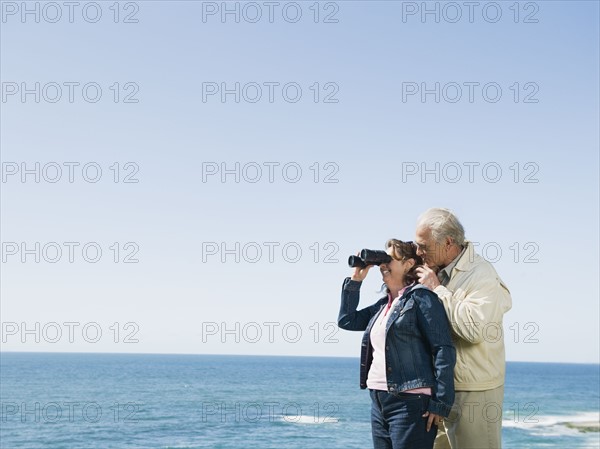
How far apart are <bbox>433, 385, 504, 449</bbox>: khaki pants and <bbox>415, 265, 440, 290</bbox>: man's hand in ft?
1.56

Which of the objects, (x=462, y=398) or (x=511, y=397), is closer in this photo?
(x=462, y=398)

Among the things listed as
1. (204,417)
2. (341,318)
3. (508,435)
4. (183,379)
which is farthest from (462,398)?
(183,379)

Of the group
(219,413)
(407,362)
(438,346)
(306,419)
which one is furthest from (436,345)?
(219,413)

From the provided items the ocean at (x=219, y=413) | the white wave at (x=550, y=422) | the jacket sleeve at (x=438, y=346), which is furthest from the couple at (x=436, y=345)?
the white wave at (x=550, y=422)

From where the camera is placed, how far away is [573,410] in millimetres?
39781

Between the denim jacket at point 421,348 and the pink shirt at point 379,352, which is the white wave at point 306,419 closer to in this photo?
the pink shirt at point 379,352

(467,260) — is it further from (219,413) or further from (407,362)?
(219,413)

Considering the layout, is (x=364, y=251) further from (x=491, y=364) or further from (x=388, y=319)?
(x=491, y=364)

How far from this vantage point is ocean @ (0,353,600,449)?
24656mm

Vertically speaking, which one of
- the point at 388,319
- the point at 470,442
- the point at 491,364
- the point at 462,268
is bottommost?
the point at 470,442

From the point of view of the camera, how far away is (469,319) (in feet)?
10.0

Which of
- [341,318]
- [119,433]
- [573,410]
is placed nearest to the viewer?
[341,318]

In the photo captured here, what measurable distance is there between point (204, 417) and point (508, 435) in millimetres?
13510

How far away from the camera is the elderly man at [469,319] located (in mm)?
3092
